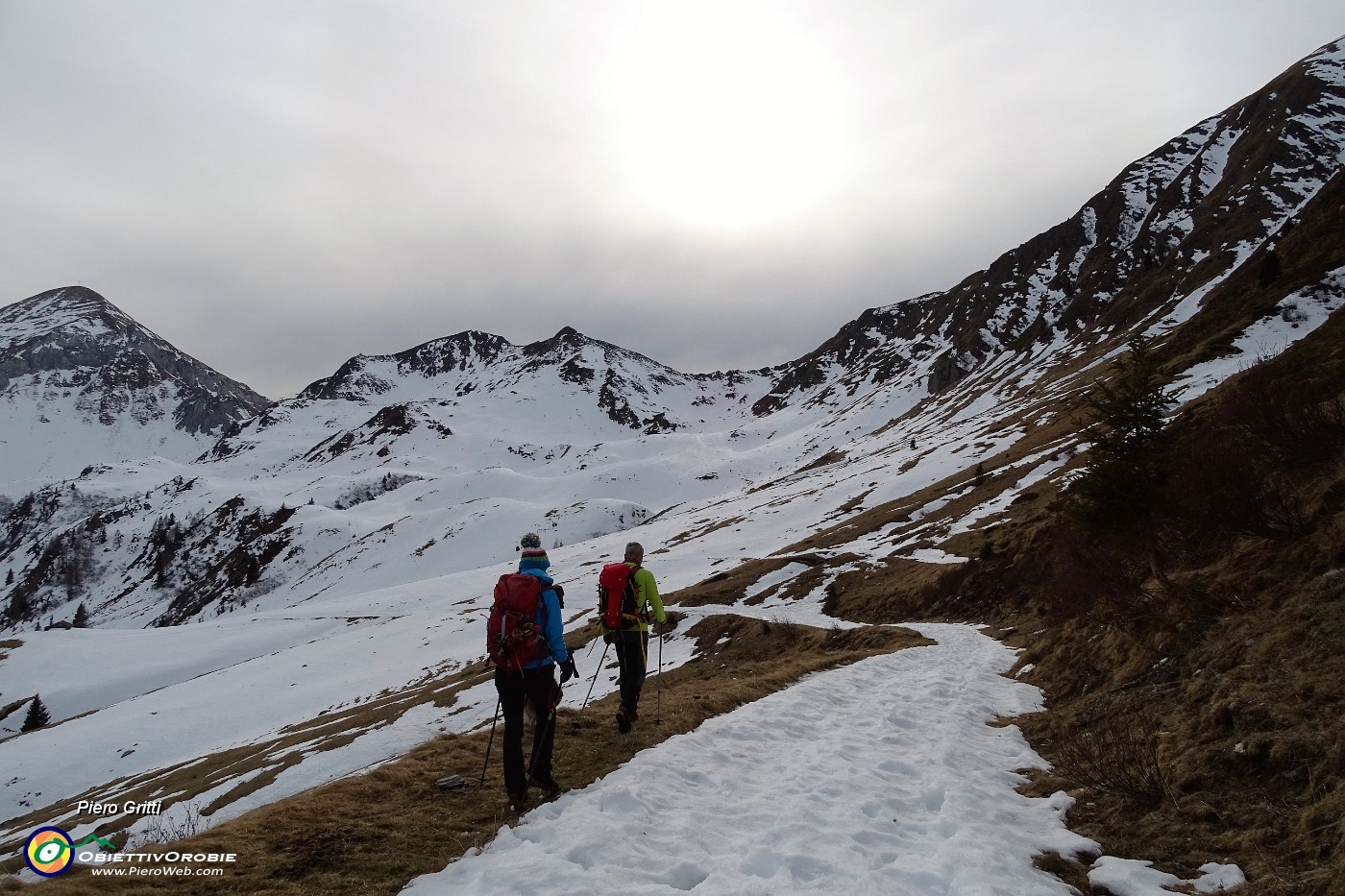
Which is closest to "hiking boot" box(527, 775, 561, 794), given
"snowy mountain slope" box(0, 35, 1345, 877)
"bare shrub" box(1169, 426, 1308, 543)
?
"bare shrub" box(1169, 426, 1308, 543)

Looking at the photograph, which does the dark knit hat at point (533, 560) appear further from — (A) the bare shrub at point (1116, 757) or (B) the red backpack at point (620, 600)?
(A) the bare shrub at point (1116, 757)

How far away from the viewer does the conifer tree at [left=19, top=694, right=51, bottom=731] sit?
5959 cm

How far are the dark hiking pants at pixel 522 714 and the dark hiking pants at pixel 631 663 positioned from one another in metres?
2.71

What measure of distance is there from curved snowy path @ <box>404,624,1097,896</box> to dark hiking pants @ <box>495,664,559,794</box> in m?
0.47

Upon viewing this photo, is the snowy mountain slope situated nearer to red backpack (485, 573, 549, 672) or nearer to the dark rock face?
the dark rock face

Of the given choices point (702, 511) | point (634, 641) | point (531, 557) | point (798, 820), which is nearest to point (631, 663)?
point (634, 641)

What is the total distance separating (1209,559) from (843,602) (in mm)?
22867

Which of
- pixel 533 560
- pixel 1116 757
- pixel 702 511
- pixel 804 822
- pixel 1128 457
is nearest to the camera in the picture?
pixel 804 822

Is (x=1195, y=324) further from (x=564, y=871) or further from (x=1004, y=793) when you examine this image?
(x=564, y=871)

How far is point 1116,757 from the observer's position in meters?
7.18

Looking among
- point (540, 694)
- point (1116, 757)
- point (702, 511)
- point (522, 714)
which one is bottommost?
point (702, 511)

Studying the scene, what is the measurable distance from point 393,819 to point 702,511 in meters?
97.8

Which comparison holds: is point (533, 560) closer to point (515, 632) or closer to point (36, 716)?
point (515, 632)

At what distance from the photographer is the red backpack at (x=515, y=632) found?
297 inches
